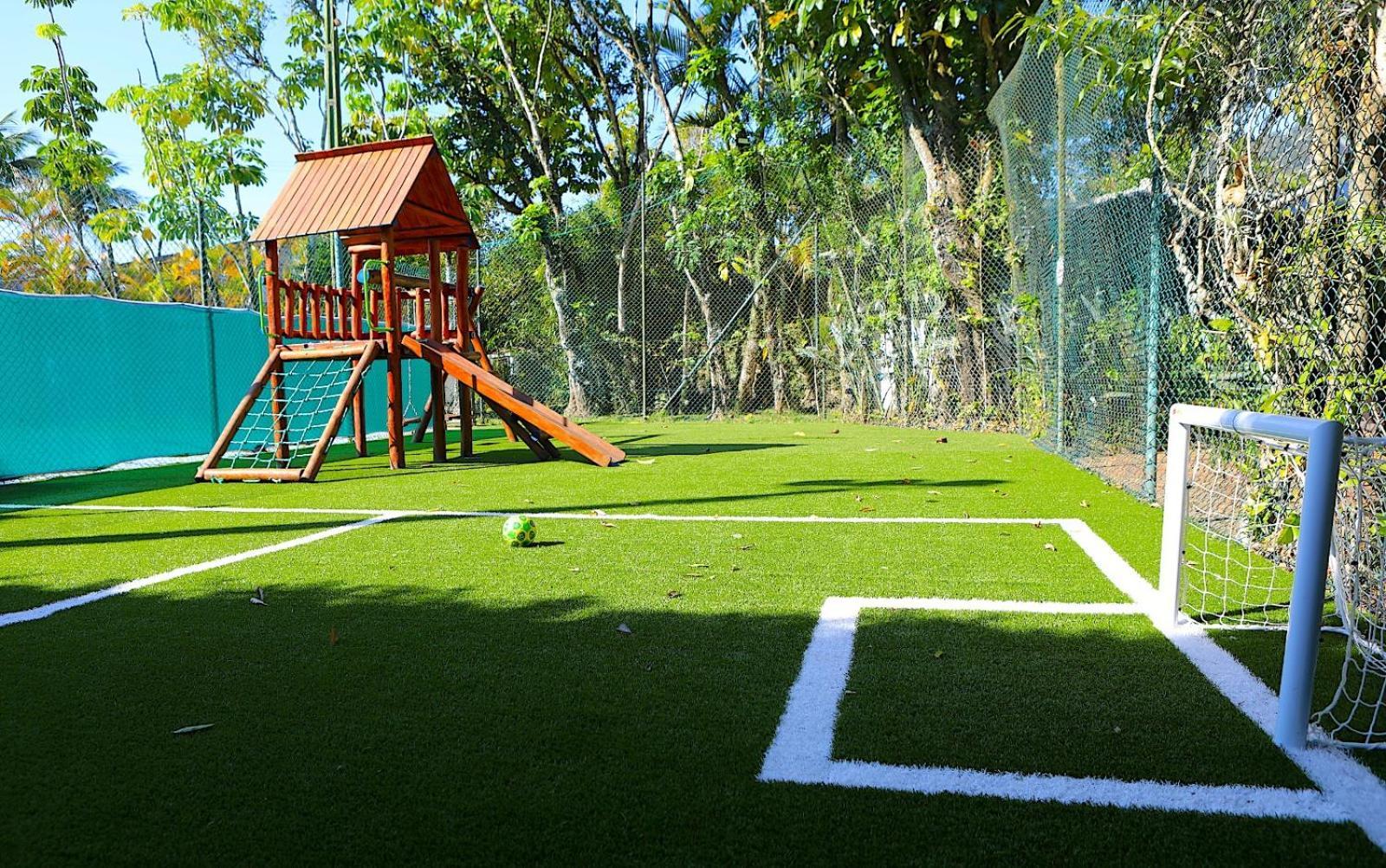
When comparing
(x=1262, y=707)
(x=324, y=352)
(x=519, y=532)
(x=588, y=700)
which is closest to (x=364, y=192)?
(x=324, y=352)

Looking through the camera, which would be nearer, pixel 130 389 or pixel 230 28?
pixel 130 389

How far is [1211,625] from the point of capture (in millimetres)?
3264

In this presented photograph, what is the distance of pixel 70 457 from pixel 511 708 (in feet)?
29.5

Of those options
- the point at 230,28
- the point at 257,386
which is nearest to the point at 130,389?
the point at 257,386

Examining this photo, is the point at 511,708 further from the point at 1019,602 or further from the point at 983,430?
the point at 983,430

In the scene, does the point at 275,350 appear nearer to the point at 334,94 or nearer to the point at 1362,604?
the point at 334,94

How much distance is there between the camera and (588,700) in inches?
101

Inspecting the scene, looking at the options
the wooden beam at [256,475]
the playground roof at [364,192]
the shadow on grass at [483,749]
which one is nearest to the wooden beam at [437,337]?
the playground roof at [364,192]

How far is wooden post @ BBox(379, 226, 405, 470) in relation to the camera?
9.04m

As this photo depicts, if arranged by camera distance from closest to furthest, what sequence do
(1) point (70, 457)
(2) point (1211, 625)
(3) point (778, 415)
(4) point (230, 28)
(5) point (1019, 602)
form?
(2) point (1211, 625)
(5) point (1019, 602)
(1) point (70, 457)
(3) point (778, 415)
(4) point (230, 28)

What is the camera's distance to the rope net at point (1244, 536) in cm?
346

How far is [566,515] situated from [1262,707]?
13.6 ft

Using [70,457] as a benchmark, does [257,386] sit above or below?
above

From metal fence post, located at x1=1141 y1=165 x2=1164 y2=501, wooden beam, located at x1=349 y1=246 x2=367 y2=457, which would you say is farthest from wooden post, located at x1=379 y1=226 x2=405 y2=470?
metal fence post, located at x1=1141 y1=165 x2=1164 y2=501
